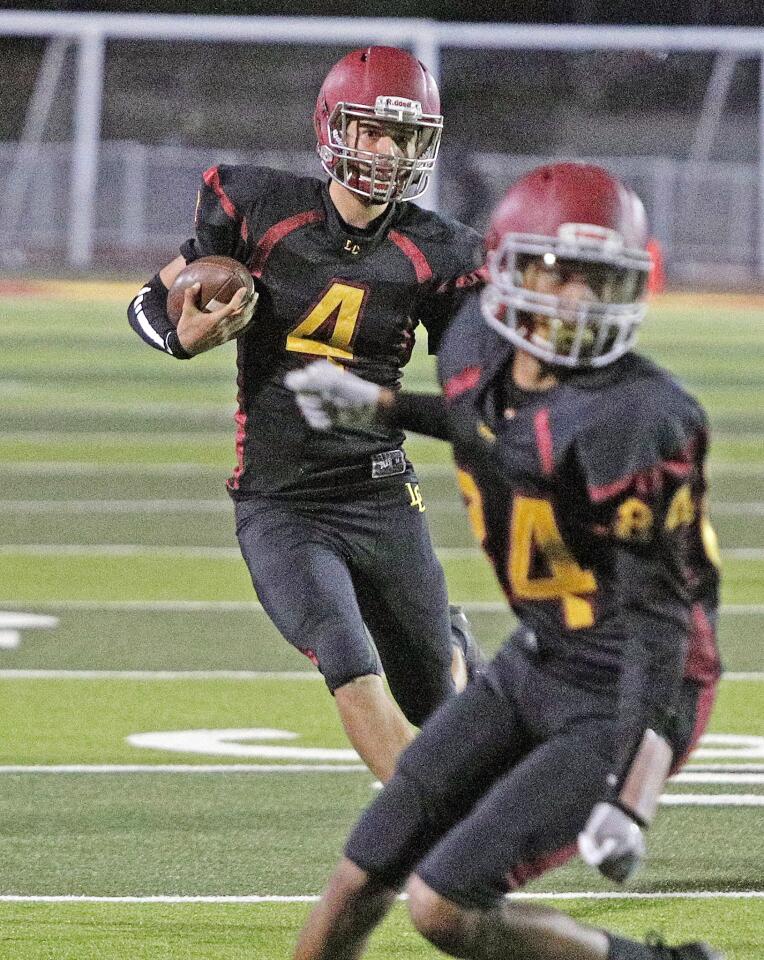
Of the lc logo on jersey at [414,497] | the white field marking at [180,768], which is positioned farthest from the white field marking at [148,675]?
the lc logo on jersey at [414,497]

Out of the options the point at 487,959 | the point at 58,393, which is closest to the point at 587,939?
the point at 487,959

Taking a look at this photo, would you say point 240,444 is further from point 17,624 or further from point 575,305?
point 17,624

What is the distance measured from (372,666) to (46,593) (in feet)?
13.1

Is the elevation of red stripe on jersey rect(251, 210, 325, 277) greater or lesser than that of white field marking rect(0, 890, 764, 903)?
greater

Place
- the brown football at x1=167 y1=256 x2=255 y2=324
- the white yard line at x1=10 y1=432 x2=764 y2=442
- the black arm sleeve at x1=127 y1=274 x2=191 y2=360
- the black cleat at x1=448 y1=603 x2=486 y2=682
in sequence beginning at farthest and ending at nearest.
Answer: the white yard line at x1=10 y1=432 x2=764 y2=442 → the black cleat at x1=448 y1=603 x2=486 y2=682 → the black arm sleeve at x1=127 y1=274 x2=191 y2=360 → the brown football at x1=167 y1=256 x2=255 y2=324

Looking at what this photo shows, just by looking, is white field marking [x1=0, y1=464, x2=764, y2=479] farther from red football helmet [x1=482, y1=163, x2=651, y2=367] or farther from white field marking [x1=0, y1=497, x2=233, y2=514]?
red football helmet [x1=482, y1=163, x2=651, y2=367]

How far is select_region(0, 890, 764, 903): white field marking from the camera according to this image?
4164 millimetres

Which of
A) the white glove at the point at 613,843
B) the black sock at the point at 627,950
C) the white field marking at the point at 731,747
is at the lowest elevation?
the white field marking at the point at 731,747

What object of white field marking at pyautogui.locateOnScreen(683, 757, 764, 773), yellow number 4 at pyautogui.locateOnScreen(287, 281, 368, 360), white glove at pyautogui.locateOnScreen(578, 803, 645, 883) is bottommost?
white field marking at pyautogui.locateOnScreen(683, 757, 764, 773)

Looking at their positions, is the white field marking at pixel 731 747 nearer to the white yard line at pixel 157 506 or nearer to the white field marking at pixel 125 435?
the white yard line at pixel 157 506

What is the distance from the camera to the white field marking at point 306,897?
164 inches

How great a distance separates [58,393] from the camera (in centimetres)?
1461

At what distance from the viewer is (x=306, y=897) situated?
4223 millimetres

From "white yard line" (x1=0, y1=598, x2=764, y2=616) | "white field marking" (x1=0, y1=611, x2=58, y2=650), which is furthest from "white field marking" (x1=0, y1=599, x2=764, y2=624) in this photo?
"white field marking" (x1=0, y1=611, x2=58, y2=650)
